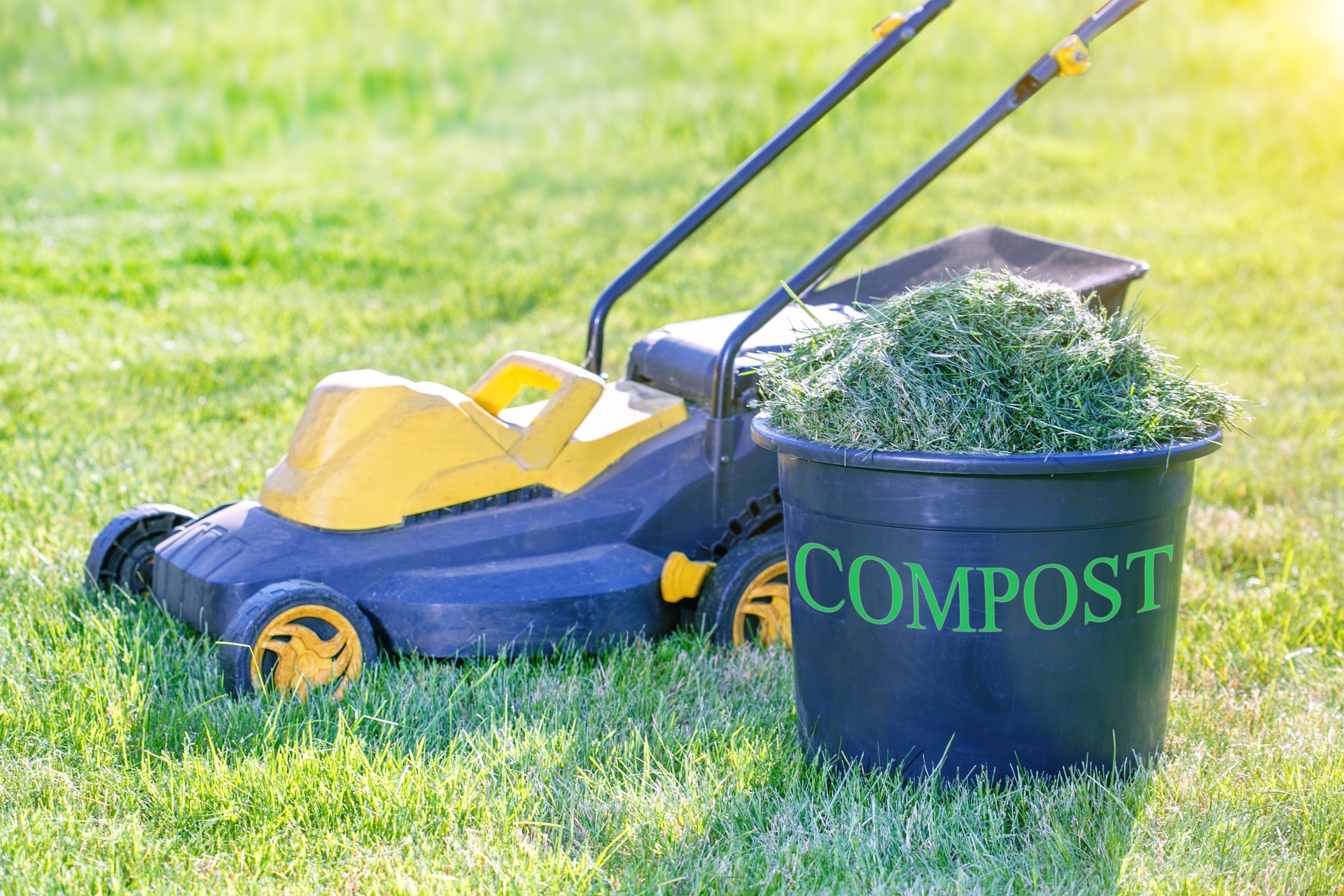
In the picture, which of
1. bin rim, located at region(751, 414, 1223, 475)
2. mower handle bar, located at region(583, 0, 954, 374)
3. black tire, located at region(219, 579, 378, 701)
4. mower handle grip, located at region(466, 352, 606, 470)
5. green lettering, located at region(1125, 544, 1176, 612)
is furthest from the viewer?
mower handle bar, located at region(583, 0, 954, 374)

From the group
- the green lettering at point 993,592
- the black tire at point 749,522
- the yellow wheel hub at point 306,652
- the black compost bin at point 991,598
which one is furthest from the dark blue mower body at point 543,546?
the green lettering at point 993,592

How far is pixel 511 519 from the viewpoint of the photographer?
297 cm

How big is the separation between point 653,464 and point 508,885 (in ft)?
4.18

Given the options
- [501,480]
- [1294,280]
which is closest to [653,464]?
[501,480]

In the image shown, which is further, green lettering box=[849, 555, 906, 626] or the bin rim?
green lettering box=[849, 555, 906, 626]

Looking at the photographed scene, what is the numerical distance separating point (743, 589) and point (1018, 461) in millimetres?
1053

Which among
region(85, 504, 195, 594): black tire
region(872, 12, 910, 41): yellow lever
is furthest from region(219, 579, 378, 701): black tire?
region(872, 12, 910, 41): yellow lever

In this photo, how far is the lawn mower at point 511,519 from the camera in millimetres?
2807

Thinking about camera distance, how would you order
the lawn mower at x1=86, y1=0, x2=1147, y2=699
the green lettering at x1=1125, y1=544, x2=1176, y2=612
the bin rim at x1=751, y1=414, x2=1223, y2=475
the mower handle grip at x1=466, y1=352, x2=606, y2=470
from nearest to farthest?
the bin rim at x1=751, y1=414, x2=1223, y2=475 < the green lettering at x1=1125, y1=544, x2=1176, y2=612 < the lawn mower at x1=86, y1=0, x2=1147, y2=699 < the mower handle grip at x1=466, y1=352, x2=606, y2=470

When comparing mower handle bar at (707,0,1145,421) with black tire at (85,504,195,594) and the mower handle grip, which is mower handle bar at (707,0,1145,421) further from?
black tire at (85,504,195,594)

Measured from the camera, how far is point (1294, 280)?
8.65 meters

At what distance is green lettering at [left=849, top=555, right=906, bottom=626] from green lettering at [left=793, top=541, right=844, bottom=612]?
3 centimetres

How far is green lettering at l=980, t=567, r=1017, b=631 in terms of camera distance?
2.17m

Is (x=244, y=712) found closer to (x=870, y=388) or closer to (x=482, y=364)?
(x=870, y=388)
